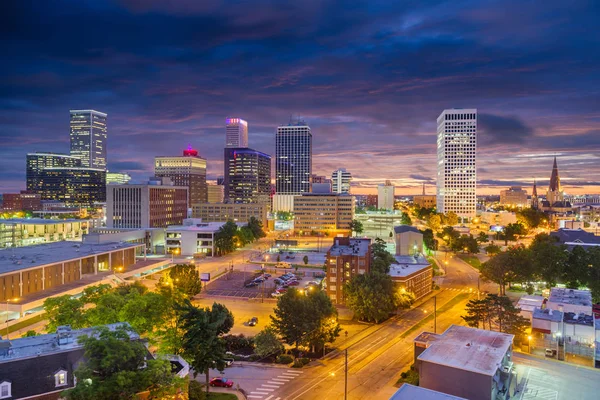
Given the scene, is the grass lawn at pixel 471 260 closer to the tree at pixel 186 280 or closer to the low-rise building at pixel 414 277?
the low-rise building at pixel 414 277

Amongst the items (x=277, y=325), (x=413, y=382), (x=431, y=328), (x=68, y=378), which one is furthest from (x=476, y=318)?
(x=68, y=378)

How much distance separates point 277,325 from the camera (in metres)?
52.1

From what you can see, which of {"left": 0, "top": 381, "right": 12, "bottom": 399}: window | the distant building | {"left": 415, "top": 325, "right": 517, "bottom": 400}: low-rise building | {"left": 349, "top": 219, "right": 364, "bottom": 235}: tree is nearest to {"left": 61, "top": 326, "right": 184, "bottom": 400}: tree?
{"left": 0, "top": 381, "right": 12, "bottom": 399}: window

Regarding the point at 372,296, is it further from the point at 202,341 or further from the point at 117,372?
the point at 117,372

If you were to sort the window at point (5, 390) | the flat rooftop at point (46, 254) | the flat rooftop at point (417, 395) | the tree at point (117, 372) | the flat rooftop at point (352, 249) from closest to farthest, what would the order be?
the tree at point (117, 372)
the window at point (5, 390)
the flat rooftop at point (417, 395)
the flat rooftop at point (46, 254)
the flat rooftop at point (352, 249)

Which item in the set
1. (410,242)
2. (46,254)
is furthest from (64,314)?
(410,242)

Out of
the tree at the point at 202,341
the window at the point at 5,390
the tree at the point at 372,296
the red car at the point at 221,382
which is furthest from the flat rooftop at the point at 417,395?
the tree at the point at 372,296

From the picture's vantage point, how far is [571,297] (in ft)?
209

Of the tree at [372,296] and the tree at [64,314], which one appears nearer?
the tree at [64,314]

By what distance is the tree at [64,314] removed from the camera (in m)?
39.5

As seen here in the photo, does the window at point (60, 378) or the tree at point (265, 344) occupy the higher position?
the window at point (60, 378)

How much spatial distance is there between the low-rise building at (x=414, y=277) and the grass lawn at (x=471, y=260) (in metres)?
36.3

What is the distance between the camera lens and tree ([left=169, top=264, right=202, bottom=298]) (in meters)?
74.6

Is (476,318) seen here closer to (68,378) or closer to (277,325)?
(277,325)
